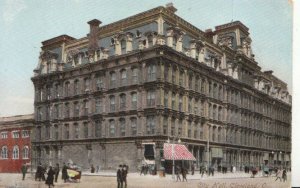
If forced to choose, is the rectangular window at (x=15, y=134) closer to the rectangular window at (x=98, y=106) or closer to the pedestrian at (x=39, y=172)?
the pedestrian at (x=39, y=172)

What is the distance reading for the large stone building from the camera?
1586 centimetres

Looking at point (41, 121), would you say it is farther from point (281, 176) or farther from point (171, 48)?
point (281, 176)

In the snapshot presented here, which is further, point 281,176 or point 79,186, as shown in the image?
point 281,176

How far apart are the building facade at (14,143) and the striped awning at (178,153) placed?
443 centimetres

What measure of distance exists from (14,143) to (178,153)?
5355 mm

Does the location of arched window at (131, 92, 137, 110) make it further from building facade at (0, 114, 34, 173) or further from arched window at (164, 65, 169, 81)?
building facade at (0, 114, 34, 173)

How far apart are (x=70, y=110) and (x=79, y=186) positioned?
2.51 m

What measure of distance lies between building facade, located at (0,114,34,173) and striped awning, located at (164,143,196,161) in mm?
4427

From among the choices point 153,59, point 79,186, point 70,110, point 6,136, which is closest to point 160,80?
point 153,59

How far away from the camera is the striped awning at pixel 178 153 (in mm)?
15686

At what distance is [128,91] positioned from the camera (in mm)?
15969

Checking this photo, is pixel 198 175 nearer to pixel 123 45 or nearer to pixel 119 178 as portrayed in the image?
pixel 119 178

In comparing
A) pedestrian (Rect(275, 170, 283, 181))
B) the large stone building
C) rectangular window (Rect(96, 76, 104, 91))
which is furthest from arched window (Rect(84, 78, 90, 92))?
pedestrian (Rect(275, 170, 283, 181))

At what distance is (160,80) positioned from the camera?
15.9 meters
